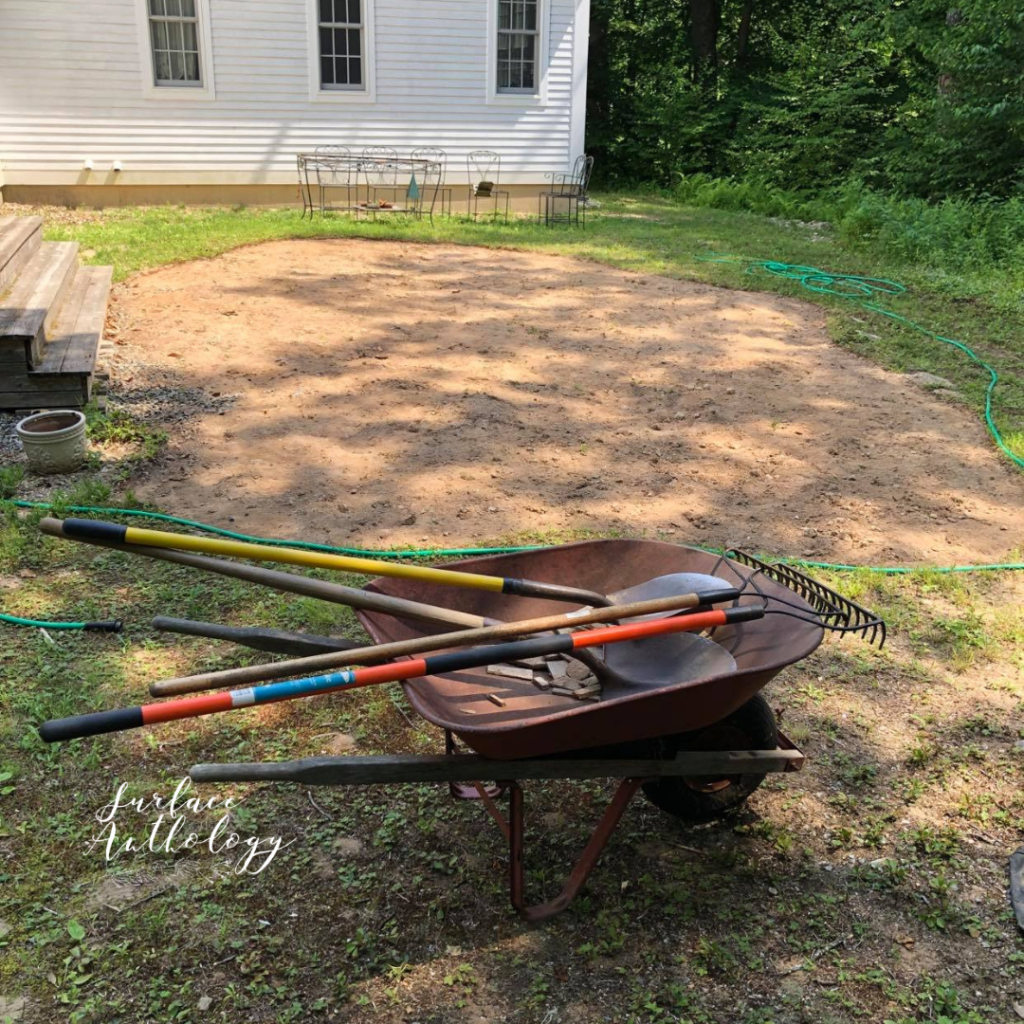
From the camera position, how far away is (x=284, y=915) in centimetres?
263

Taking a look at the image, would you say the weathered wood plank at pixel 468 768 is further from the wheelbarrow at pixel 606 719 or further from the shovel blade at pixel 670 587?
the shovel blade at pixel 670 587

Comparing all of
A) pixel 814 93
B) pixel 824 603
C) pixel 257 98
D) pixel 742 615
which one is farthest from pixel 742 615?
pixel 814 93

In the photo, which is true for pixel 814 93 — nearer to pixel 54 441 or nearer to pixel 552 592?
pixel 54 441

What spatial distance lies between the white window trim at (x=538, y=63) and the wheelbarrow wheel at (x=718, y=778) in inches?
554

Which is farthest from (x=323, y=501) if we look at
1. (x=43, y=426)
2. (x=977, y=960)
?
(x=977, y=960)

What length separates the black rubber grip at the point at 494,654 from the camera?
7.21ft

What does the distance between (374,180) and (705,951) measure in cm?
1399

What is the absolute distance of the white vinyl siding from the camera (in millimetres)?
13109

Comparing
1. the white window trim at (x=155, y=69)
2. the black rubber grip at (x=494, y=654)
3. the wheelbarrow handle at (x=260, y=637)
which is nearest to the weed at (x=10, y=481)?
the wheelbarrow handle at (x=260, y=637)

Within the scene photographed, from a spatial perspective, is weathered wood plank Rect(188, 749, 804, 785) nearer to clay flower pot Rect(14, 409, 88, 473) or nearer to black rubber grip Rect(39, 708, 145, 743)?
black rubber grip Rect(39, 708, 145, 743)

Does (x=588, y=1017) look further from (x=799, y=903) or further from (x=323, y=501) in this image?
(x=323, y=501)

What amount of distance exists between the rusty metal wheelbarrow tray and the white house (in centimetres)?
1289

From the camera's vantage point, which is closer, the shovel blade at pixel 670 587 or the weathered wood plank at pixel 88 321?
the shovel blade at pixel 670 587

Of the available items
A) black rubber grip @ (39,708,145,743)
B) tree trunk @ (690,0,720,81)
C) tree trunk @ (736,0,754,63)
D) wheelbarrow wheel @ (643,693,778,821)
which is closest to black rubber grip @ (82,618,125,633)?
black rubber grip @ (39,708,145,743)
